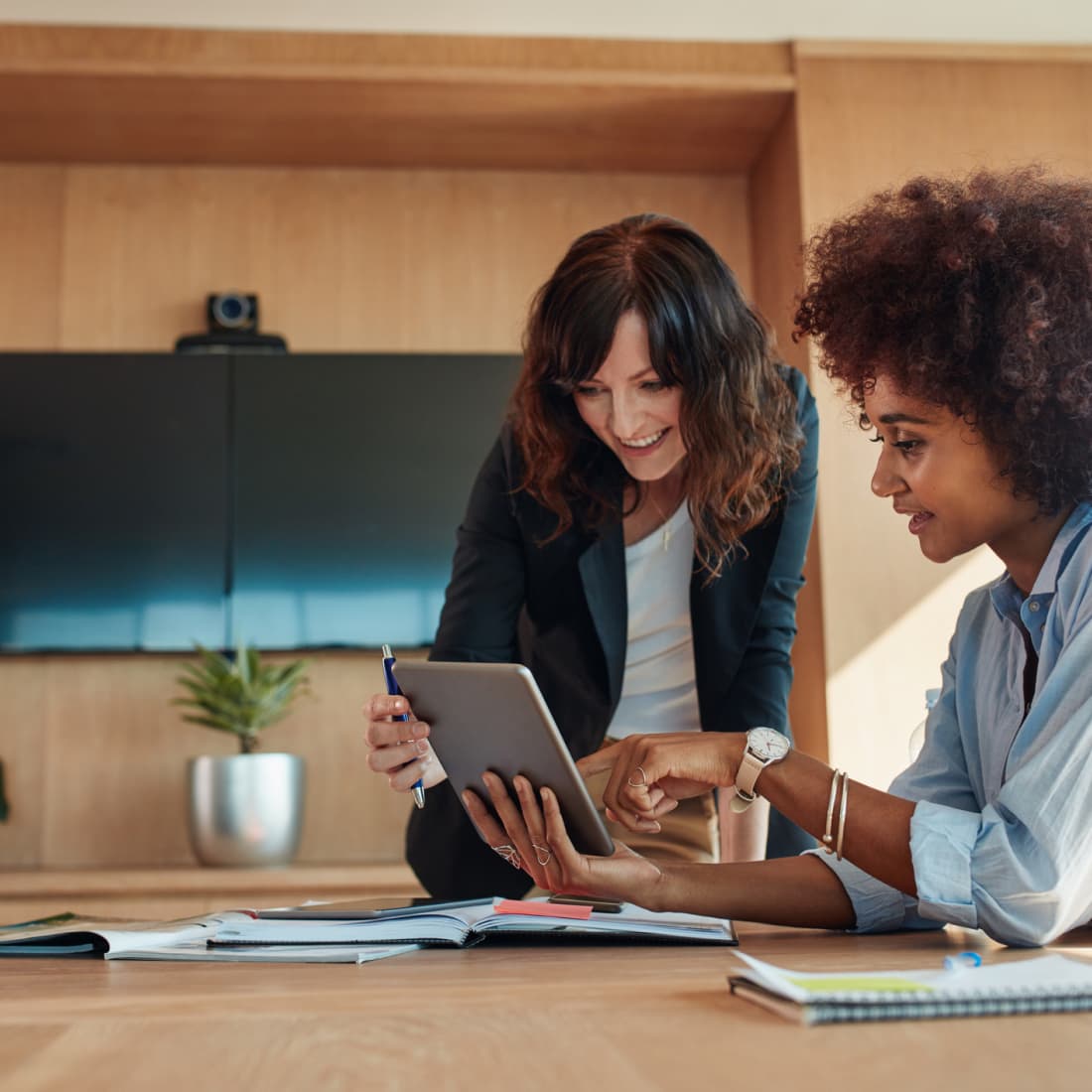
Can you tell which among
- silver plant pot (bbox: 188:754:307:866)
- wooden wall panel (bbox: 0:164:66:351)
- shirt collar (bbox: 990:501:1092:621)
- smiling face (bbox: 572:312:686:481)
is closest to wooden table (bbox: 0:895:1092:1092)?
shirt collar (bbox: 990:501:1092:621)

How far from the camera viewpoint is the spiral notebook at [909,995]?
0.63 metres

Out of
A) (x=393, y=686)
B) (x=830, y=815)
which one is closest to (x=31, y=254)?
(x=393, y=686)

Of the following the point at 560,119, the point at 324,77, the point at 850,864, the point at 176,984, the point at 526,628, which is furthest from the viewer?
the point at 560,119

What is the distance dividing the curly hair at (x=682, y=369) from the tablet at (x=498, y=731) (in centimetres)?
46

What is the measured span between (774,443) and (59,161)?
3066mm

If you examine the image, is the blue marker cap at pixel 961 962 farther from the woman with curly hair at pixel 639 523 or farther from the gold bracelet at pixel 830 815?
the woman with curly hair at pixel 639 523

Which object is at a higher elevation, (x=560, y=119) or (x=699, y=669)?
(x=560, y=119)

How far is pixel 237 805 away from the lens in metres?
3.30

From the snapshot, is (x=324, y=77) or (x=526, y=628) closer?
(x=526, y=628)

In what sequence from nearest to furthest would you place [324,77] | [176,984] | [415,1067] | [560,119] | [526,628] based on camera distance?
[415,1067]
[176,984]
[526,628]
[324,77]
[560,119]

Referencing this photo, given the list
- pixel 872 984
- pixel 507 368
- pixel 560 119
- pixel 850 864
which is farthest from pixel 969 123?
pixel 872 984

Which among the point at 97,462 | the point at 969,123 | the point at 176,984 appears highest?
the point at 969,123

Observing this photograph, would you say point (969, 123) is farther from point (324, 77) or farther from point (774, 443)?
point (774, 443)

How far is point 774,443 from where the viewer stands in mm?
1683
